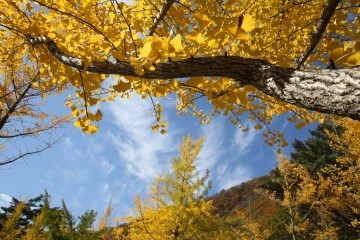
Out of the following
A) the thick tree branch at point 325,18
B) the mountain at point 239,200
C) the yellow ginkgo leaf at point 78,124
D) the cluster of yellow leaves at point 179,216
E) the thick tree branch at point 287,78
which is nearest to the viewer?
the thick tree branch at point 287,78

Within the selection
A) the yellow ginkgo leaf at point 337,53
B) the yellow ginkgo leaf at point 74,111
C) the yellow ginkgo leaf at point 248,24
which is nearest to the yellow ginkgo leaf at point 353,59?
the yellow ginkgo leaf at point 337,53

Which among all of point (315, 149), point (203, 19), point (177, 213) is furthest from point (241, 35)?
point (315, 149)

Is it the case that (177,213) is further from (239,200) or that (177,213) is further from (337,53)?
(239,200)

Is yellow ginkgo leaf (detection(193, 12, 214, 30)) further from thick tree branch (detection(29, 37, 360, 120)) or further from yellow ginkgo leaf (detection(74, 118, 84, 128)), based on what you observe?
yellow ginkgo leaf (detection(74, 118, 84, 128))

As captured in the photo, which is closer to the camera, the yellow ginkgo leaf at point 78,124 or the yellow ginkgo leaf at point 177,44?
the yellow ginkgo leaf at point 177,44

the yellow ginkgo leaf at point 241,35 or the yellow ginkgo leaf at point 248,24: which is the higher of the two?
the yellow ginkgo leaf at point 248,24

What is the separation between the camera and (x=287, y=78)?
1.12 m

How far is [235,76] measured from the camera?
1249mm

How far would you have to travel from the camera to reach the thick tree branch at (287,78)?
37.5 inches

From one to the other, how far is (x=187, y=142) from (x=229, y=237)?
346cm

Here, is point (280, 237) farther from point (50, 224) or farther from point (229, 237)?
point (50, 224)

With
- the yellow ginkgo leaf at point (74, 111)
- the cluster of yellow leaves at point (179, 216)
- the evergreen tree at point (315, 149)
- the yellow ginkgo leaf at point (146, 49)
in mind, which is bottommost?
the yellow ginkgo leaf at point (146, 49)

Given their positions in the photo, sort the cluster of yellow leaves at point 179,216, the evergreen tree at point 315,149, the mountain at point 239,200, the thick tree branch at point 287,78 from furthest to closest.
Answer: the mountain at point 239,200 < the evergreen tree at point 315,149 < the cluster of yellow leaves at point 179,216 < the thick tree branch at point 287,78

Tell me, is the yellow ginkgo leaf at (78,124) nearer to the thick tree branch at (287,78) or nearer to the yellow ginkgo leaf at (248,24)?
the thick tree branch at (287,78)
